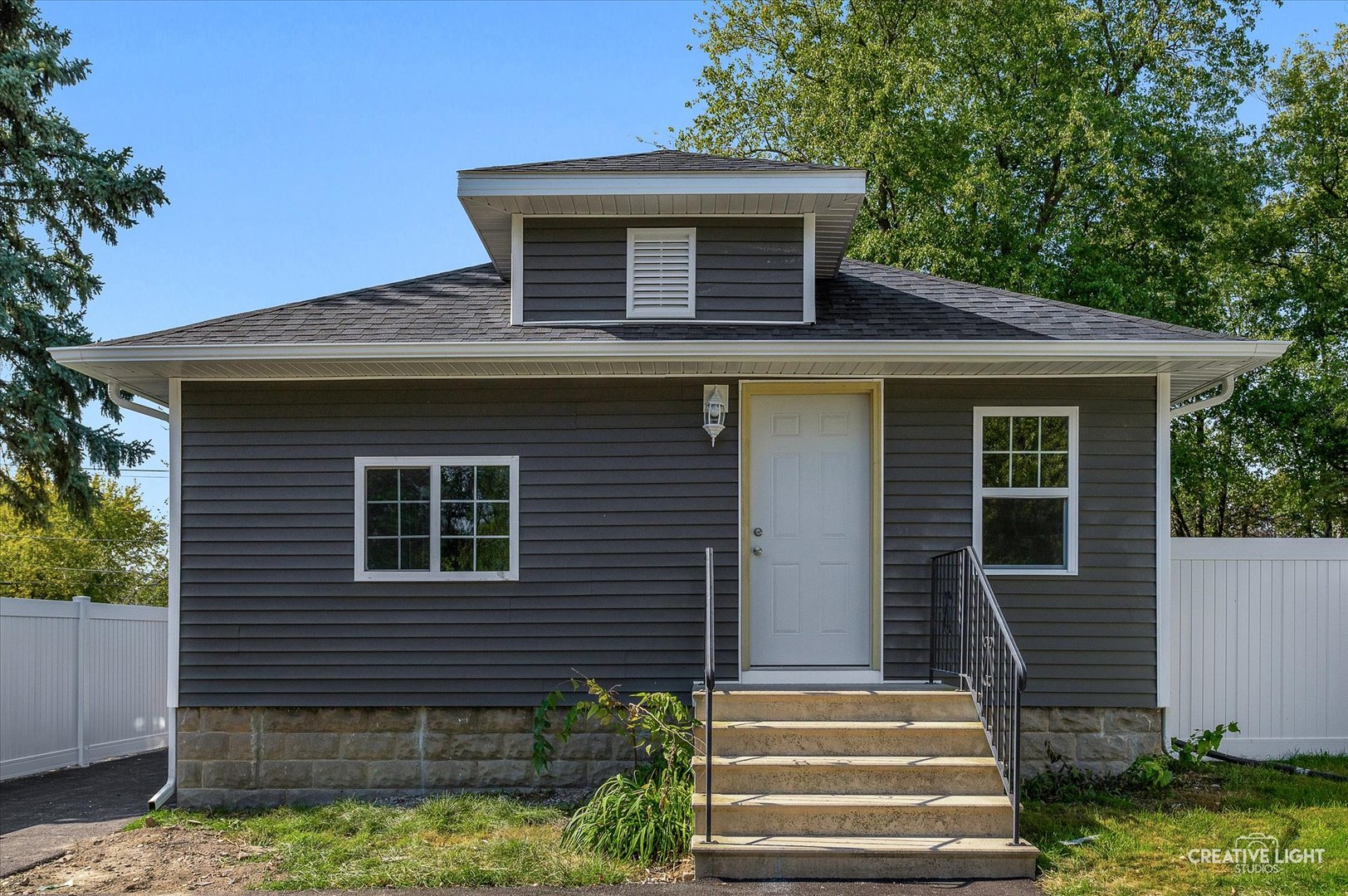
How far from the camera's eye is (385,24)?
33.2ft

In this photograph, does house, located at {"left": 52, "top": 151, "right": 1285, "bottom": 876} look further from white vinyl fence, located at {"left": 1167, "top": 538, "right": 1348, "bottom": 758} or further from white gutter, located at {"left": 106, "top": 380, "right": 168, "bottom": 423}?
white vinyl fence, located at {"left": 1167, "top": 538, "right": 1348, "bottom": 758}

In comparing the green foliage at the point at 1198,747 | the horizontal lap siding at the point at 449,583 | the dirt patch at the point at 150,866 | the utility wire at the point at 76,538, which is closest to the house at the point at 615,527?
the horizontal lap siding at the point at 449,583

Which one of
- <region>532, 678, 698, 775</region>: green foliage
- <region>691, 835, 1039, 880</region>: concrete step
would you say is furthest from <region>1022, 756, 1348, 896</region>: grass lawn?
<region>532, 678, 698, 775</region>: green foliage

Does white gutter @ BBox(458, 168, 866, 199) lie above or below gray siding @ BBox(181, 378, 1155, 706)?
above

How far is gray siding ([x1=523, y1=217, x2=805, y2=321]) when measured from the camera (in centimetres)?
776

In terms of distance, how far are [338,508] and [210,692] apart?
153cm

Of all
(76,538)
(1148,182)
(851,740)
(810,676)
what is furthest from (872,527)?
(76,538)

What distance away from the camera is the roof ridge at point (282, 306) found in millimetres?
7344

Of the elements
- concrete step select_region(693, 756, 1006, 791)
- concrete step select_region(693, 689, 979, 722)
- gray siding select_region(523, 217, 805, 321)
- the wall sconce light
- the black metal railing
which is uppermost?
gray siding select_region(523, 217, 805, 321)

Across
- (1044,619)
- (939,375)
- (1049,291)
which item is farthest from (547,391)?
(1049,291)

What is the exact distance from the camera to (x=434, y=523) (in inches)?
289

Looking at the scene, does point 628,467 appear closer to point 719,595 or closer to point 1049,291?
point 719,595

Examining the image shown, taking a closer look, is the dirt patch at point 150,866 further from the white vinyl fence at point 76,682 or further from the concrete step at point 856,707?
the white vinyl fence at point 76,682

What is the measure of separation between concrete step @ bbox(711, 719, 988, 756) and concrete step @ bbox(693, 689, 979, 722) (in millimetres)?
176
